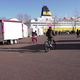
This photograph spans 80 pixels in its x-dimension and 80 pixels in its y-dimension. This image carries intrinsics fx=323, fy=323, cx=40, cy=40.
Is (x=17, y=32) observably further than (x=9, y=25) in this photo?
Yes

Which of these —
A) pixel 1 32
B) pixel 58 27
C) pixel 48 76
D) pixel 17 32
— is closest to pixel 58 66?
pixel 48 76

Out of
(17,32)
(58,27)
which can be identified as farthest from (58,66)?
(58,27)

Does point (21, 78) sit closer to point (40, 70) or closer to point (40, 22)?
point (40, 70)

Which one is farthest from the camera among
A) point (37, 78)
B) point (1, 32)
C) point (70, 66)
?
point (1, 32)

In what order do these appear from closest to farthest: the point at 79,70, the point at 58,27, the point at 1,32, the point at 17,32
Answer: the point at 79,70
the point at 1,32
the point at 17,32
the point at 58,27

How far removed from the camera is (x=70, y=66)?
13117 mm

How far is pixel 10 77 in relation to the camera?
417 inches

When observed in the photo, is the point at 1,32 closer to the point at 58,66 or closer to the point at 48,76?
the point at 58,66

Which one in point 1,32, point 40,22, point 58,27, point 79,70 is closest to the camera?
point 79,70

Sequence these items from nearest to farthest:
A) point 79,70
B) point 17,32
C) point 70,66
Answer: point 79,70 → point 70,66 → point 17,32

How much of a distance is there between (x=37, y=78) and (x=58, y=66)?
10.1 feet

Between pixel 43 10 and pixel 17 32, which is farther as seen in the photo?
pixel 43 10

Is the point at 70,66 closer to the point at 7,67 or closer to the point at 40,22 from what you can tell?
the point at 7,67

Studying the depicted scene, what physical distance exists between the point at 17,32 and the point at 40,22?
124 metres
